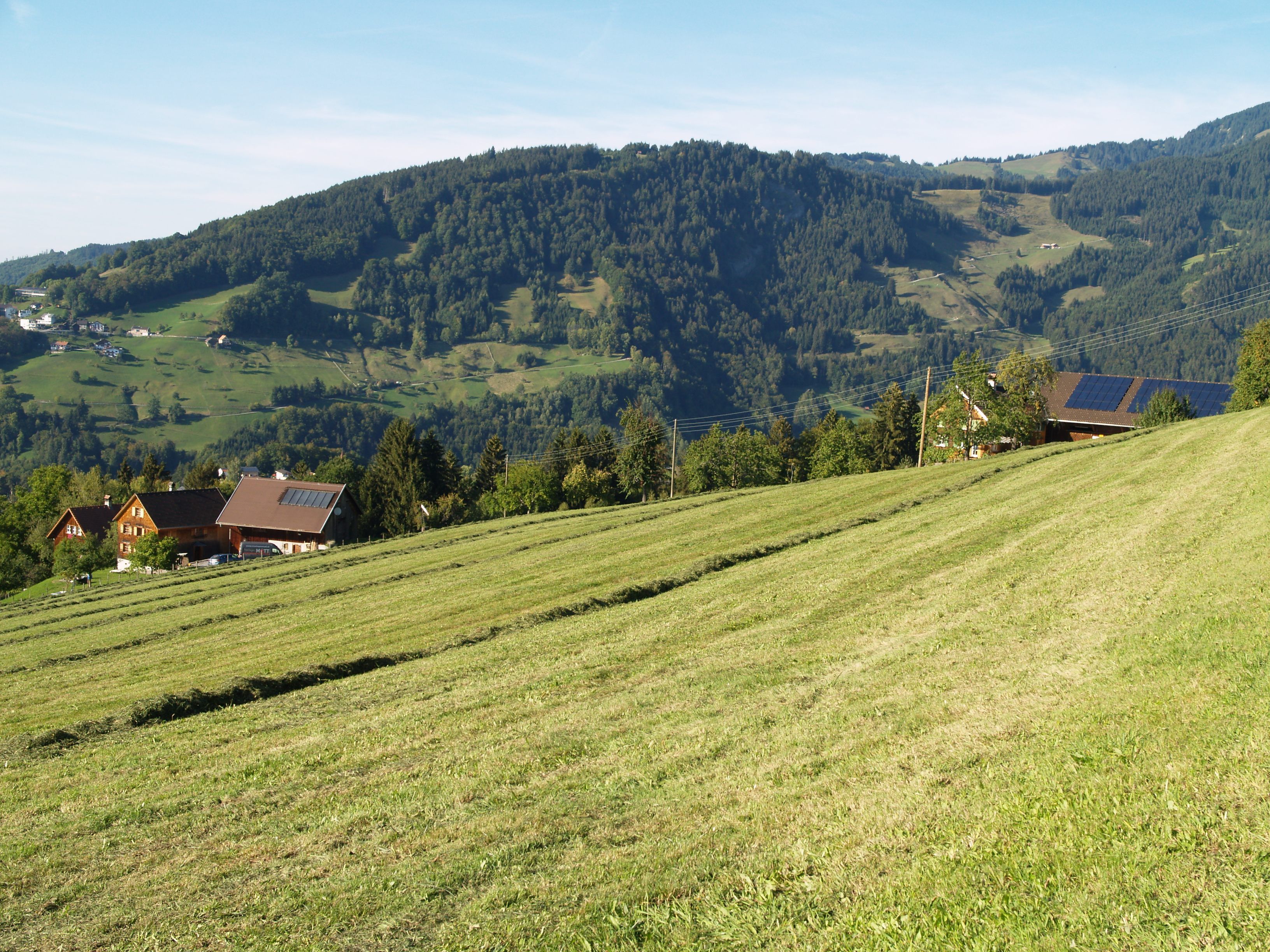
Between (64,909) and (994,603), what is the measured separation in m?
16.2

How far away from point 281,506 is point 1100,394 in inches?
3689

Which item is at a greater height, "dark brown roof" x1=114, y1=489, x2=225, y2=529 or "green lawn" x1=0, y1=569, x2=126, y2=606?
"dark brown roof" x1=114, y1=489, x2=225, y2=529

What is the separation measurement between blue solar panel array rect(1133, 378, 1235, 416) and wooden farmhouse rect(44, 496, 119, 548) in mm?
115746

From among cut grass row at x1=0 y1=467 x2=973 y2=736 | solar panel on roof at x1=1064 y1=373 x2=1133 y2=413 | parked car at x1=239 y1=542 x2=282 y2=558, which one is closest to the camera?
cut grass row at x1=0 y1=467 x2=973 y2=736

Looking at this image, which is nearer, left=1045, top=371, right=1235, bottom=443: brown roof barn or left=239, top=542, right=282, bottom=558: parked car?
left=1045, top=371, right=1235, bottom=443: brown roof barn

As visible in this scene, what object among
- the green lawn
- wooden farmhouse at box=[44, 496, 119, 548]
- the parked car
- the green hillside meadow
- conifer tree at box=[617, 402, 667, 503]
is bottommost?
the green lawn

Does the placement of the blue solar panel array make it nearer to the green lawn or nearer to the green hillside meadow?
the green hillside meadow

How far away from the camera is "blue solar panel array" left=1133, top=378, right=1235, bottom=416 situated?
283 ft

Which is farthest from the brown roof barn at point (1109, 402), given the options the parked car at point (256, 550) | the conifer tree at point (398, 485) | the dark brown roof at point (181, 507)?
the dark brown roof at point (181, 507)

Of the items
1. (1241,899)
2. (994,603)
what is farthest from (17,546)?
(1241,899)

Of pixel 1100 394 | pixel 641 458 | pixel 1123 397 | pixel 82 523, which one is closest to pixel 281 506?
pixel 82 523

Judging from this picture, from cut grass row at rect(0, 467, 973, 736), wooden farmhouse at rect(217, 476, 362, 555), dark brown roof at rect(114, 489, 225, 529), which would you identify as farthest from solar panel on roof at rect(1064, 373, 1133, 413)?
dark brown roof at rect(114, 489, 225, 529)

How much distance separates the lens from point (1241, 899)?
677 cm

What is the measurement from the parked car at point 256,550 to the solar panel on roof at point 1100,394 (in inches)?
3500
